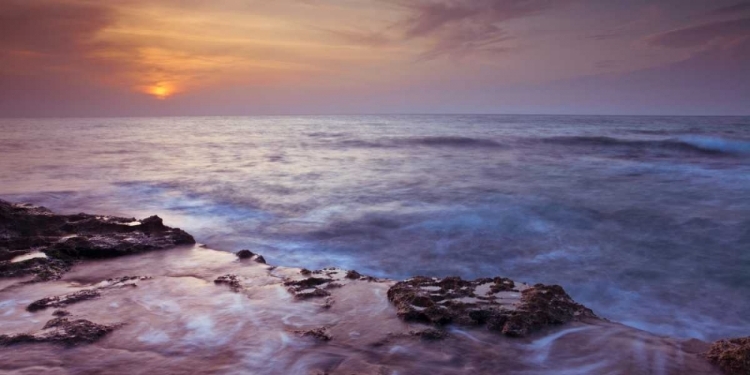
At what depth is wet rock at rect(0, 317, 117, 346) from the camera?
9.46 ft

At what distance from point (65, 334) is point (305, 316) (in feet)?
5.05

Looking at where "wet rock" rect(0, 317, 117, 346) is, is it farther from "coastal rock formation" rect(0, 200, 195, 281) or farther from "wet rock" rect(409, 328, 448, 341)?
"wet rock" rect(409, 328, 448, 341)

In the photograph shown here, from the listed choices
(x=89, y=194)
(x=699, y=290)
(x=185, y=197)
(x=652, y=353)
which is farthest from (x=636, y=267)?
(x=89, y=194)

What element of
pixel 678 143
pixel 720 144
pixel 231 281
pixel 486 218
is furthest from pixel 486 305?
pixel 678 143

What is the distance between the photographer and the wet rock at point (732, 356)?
255cm

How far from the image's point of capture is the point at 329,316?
3428 millimetres

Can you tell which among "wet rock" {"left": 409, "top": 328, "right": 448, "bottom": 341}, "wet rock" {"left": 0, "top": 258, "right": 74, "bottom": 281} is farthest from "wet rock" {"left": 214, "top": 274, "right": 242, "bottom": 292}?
"wet rock" {"left": 409, "top": 328, "right": 448, "bottom": 341}

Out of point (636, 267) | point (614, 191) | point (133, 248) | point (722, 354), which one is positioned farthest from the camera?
point (614, 191)

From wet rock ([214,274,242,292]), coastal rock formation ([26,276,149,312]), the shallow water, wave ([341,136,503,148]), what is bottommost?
the shallow water

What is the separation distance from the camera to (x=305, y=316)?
3432 millimetres

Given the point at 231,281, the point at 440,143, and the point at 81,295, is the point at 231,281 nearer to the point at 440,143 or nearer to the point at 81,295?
the point at 81,295

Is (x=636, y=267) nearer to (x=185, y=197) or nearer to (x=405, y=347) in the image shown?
(x=405, y=347)

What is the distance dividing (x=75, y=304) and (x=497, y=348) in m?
3.14

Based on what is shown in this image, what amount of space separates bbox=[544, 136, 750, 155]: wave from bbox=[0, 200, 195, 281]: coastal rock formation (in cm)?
2451
